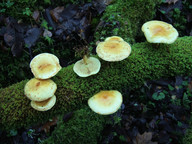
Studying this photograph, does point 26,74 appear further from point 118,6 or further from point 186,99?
point 186,99

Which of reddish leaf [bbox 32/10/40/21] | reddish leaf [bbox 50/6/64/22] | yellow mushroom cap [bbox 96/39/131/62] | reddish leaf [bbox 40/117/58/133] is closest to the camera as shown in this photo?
yellow mushroom cap [bbox 96/39/131/62]

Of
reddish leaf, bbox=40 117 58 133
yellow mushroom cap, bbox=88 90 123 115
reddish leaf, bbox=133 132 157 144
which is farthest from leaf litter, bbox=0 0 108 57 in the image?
reddish leaf, bbox=133 132 157 144

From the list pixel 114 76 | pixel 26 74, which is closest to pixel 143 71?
pixel 114 76

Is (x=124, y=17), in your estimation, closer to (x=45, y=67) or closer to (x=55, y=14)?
(x=55, y=14)

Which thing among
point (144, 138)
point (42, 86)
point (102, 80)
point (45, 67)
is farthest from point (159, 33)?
point (144, 138)

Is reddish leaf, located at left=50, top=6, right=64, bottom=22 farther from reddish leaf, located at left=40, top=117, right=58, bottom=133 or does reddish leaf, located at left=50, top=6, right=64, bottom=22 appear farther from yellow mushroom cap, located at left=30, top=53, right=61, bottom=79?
reddish leaf, located at left=40, top=117, right=58, bottom=133

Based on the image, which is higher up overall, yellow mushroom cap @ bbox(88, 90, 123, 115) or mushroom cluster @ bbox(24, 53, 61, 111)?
mushroom cluster @ bbox(24, 53, 61, 111)

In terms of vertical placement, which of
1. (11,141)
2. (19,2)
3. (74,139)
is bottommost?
(11,141)
